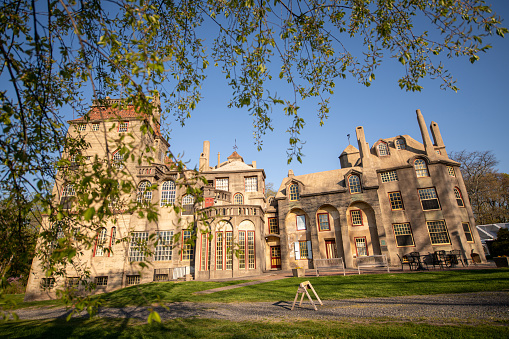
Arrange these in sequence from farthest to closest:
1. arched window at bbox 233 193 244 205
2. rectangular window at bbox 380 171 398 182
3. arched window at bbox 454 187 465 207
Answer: arched window at bbox 233 193 244 205 → rectangular window at bbox 380 171 398 182 → arched window at bbox 454 187 465 207

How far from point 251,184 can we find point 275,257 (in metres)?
9.37

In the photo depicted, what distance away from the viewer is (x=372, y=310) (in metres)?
8.39

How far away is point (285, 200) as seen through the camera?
3162cm

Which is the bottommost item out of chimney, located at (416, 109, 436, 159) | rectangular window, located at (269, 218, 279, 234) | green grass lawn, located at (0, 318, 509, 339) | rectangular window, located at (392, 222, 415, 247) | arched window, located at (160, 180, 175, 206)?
green grass lawn, located at (0, 318, 509, 339)

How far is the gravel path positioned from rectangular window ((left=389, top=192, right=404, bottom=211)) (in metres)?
19.8

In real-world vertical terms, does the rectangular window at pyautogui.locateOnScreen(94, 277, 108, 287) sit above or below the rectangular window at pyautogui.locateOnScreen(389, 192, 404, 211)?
below

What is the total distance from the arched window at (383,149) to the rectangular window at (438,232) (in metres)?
9.00

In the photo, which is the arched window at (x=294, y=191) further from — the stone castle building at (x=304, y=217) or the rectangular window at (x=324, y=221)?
the rectangular window at (x=324, y=221)

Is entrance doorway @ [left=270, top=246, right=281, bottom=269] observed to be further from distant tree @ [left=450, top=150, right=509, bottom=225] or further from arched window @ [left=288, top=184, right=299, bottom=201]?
distant tree @ [left=450, top=150, right=509, bottom=225]

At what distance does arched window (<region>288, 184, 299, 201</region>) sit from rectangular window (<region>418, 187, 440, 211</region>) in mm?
12978

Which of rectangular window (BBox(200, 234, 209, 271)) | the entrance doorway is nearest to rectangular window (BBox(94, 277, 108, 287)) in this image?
rectangular window (BBox(200, 234, 209, 271))

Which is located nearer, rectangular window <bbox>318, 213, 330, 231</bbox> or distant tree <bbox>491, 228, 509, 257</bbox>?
distant tree <bbox>491, 228, 509, 257</bbox>

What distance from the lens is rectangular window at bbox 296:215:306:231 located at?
3028cm

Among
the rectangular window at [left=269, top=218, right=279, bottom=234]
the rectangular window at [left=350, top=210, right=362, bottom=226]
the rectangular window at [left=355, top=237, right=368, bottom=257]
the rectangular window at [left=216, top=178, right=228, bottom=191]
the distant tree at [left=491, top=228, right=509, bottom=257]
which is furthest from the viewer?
the rectangular window at [left=216, top=178, right=228, bottom=191]
